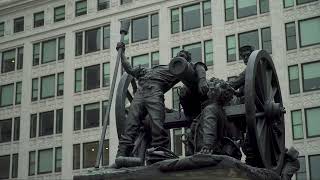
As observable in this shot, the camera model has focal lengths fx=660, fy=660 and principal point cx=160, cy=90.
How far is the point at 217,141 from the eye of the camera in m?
10.7

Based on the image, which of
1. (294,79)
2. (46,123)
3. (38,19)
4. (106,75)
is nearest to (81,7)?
(38,19)

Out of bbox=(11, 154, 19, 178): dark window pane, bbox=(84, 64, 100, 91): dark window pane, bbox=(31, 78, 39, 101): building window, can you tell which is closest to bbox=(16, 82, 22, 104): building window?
bbox=(31, 78, 39, 101): building window

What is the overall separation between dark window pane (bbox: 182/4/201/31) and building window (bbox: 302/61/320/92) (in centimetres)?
956

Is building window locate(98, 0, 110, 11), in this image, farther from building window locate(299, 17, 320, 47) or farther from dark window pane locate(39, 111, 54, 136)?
building window locate(299, 17, 320, 47)

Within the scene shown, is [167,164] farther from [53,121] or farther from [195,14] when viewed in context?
[53,121]

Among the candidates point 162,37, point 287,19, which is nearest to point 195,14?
point 162,37

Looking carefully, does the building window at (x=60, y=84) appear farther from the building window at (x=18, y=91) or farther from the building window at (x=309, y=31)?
the building window at (x=309, y=31)

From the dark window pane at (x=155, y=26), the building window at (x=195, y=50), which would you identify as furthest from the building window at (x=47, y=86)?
the building window at (x=195, y=50)

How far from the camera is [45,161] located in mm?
56500

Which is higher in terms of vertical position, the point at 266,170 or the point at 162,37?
the point at 162,37

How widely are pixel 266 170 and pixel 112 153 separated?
4121cm

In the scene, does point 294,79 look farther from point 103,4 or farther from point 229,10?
point 103,4

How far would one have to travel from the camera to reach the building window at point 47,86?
192ft

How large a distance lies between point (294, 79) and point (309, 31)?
12.2ft
